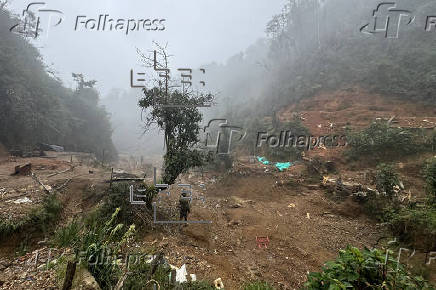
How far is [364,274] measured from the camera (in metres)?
2.21

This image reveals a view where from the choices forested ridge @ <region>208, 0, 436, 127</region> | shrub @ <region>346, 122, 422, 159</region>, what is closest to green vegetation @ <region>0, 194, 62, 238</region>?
shrub @ <region>346, 122, 422, 159</region>

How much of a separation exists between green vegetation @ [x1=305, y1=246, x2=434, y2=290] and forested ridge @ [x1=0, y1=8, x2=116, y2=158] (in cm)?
1807

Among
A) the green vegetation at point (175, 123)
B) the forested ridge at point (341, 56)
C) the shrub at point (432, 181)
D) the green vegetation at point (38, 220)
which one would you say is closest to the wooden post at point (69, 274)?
the green vegetation at point (38, 220)

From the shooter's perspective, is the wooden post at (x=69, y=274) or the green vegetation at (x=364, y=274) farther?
the wooden post at (x=69, y=274)

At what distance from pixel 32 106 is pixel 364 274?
19.6 m

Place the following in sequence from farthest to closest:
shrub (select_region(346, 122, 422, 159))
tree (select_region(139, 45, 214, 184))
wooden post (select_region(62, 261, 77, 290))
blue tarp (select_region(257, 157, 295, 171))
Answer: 1. blue tarp (select_region(257, 157, 295, 171))
2. shrub (select_region(346, 122, 422, 159))
3. tree (select_region(139, 45, 214, 184))
4. wooden post (select_region(62, 261, 77, 290))

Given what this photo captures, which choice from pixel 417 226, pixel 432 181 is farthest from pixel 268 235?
pixel 432 181

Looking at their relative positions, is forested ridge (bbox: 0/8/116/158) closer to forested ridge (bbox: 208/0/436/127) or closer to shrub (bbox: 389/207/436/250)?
forested ridge (bbox: 208/0/436/127)

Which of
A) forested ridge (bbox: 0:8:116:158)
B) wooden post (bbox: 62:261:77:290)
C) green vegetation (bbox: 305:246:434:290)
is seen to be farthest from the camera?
forested ridge (bbox: 0:8:116:158)

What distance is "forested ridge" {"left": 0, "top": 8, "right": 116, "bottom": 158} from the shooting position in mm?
13586

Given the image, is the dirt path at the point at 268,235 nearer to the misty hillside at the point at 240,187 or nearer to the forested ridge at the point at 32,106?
the misty hillside at the point at 240,187

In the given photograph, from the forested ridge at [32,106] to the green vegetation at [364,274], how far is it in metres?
18.1

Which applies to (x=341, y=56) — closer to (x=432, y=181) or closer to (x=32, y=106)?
(x=432, y=181)

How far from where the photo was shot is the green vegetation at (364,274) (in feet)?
6.91
